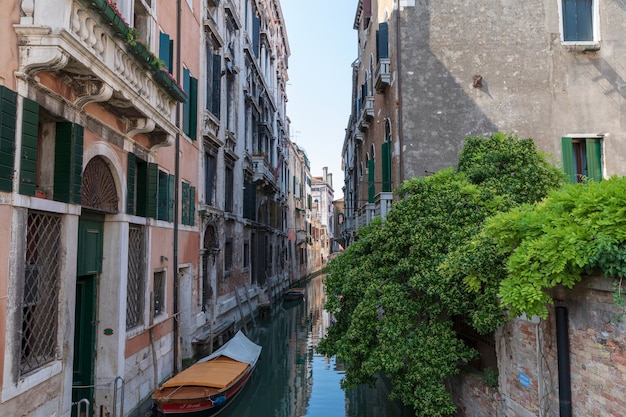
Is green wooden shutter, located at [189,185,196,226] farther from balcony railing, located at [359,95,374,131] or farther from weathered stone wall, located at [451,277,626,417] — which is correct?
weathered stone wall, located at [451,277,626,417]

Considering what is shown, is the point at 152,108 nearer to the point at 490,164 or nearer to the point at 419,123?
the point at 490,164

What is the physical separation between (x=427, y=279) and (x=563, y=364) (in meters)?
2.12

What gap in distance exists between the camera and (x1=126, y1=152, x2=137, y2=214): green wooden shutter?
7836 millimetres

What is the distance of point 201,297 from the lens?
13180 millimetres

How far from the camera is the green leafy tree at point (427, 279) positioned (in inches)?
247

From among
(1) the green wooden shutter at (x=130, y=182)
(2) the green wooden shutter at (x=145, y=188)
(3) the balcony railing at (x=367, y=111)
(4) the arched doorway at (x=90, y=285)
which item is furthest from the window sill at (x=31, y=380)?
(3) the balcony railing at (x=367, y=111)

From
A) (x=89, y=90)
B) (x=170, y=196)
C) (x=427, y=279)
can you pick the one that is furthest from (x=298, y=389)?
(x=89, y=90)

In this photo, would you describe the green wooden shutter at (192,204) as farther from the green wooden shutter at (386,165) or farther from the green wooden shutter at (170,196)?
the green wooden shutter at (386,165)

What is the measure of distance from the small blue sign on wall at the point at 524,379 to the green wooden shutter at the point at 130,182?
622cm

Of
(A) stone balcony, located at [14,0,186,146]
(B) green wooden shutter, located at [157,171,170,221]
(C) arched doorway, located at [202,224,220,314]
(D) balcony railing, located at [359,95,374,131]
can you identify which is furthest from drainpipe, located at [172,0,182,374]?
(D) balcony railing, located at [359,95,374,131]

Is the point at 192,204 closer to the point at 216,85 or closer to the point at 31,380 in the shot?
the point at 216,85

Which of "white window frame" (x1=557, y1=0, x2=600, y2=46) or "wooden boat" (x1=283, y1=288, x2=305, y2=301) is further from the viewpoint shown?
"wooden boat" (x1=283, y1=288, x2=305, y2=301)

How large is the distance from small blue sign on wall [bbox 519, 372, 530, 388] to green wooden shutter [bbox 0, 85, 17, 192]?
5793 mm

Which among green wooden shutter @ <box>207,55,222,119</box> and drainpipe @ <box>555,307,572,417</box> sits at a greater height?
green wooden shutter @ <box>207,55,222,119</box>
